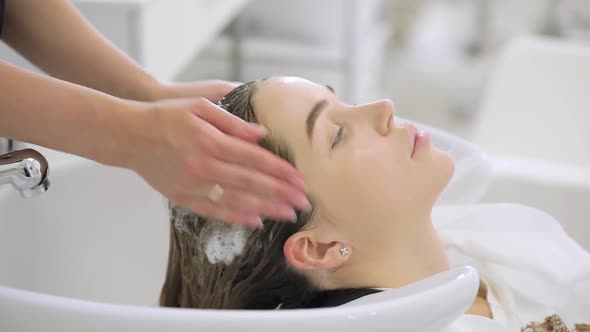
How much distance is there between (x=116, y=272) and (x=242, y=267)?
23 cm

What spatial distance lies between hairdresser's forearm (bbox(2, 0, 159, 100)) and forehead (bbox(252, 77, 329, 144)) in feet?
0.55

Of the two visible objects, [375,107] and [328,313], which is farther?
[375,107]

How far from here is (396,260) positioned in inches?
41.8

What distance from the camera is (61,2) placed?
112 centimetres

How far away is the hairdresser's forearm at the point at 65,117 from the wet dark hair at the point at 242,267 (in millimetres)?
249

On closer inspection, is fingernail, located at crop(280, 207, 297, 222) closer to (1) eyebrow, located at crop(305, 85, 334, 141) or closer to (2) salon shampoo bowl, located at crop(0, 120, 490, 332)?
(2) salon shampoo bowl, located at crop(0, 120, 490, 332)

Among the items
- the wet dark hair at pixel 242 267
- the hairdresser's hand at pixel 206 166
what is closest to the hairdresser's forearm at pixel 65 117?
the hairdresser's hand at pixel 206 166

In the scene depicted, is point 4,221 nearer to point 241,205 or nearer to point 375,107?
point 241,205

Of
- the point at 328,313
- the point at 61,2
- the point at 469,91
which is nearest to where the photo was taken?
the point at 328,313

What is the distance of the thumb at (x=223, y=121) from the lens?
799 mm

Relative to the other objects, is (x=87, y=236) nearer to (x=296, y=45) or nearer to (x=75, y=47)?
(x=75, y=47)

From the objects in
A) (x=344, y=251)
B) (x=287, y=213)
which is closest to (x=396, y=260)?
(x=344, y=251)

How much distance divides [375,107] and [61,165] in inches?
16.8

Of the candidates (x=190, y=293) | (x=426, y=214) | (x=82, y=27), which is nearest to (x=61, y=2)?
(x=82, y=27)
